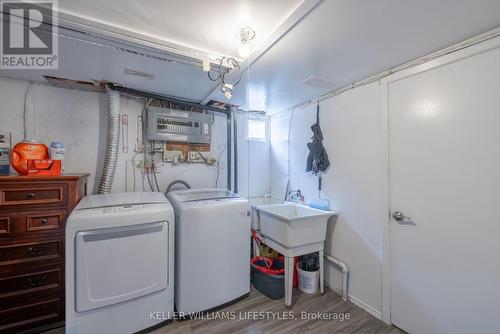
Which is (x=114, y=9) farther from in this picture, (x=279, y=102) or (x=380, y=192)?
(x=380, y=192)

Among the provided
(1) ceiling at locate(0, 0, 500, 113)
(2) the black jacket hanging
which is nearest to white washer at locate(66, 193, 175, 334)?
(1) ceiling at locate(0, 0, 500, 113)

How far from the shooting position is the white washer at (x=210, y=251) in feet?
5.81

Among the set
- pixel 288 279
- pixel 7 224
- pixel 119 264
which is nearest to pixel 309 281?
pixel 288 279

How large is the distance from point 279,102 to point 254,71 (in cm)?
95

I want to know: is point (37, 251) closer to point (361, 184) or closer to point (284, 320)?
point (284, 320)

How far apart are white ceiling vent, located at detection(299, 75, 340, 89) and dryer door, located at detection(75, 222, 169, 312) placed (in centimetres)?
186

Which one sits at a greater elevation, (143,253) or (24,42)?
(24,42)

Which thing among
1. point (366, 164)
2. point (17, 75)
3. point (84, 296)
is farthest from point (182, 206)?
point (17, 75)

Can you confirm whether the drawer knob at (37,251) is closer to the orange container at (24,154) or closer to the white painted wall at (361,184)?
the orange container at (24,154)

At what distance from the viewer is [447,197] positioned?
4.75 ft

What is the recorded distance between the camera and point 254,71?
1786mm

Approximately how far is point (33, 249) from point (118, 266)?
729mm

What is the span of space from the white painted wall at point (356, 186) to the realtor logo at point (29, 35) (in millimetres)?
2338

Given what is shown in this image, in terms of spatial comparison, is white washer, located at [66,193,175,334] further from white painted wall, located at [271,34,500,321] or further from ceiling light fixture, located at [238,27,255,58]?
white painted wall, located at [271,34,500,321]
